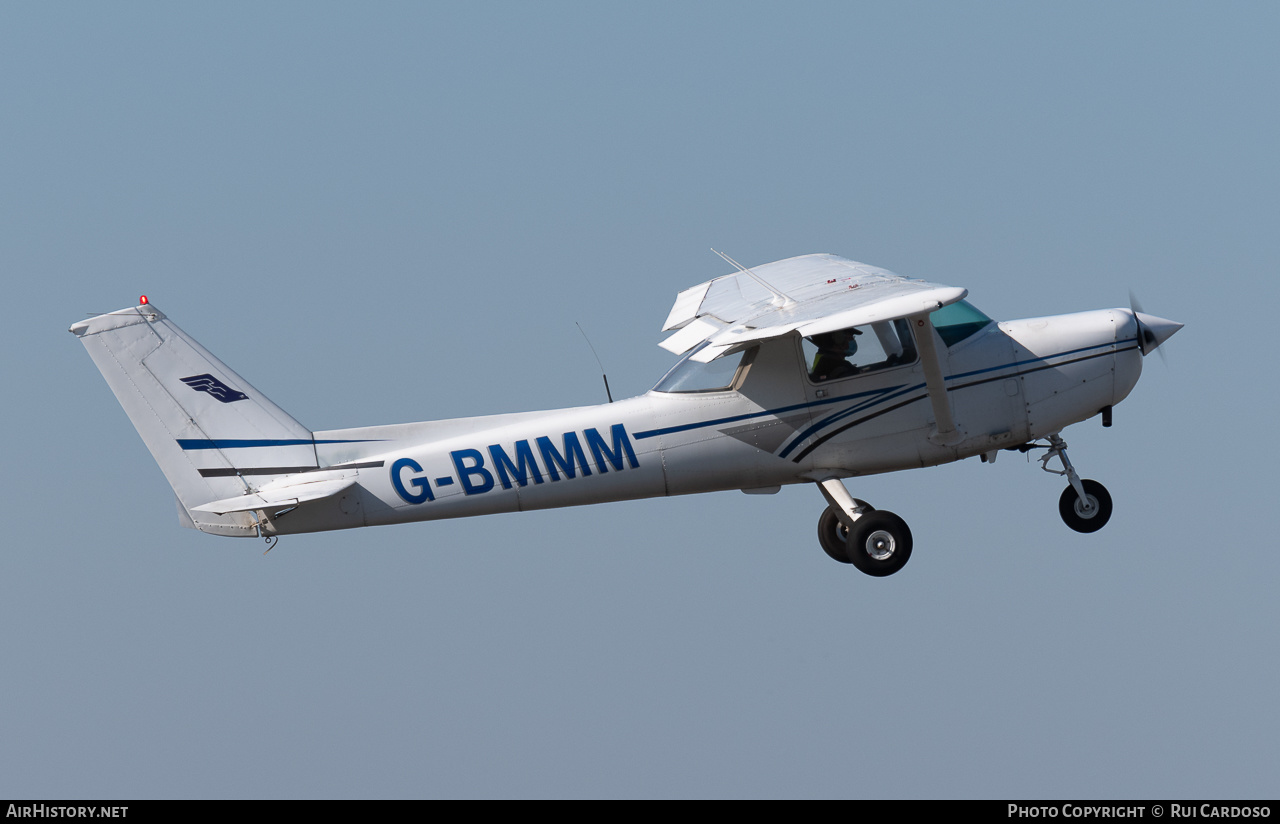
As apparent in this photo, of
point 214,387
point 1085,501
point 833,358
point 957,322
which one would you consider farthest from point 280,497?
point 1085,501

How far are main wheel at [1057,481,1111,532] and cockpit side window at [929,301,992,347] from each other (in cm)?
202

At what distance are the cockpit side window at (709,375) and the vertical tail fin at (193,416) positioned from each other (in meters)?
3.53

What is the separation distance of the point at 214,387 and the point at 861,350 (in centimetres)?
620

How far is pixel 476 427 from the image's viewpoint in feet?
52.9

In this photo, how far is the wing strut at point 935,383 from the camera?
15.9 meters

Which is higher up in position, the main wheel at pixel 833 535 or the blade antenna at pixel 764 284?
the blade antenna at pixel 764 284

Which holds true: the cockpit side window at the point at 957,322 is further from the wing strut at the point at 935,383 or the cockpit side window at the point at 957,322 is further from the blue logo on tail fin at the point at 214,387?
the blue logo on tail fin at the point at 214,387

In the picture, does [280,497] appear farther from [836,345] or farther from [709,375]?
[836,345]

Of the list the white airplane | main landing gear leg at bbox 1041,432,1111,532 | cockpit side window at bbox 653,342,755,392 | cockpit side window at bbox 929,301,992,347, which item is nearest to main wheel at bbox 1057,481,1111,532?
main landing gear leg at bbox 1041,432,1111,532

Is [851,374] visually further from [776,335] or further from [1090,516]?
[1090,516]

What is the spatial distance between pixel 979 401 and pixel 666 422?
3.05 meters

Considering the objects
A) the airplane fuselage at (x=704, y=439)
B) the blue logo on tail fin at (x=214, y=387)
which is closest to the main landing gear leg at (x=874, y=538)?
the airplane fuselage at (x=704, y=439)

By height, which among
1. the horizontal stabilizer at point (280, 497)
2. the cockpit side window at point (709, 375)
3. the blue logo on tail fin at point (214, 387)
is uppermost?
the blue logo on tail fin at point (214, 387)

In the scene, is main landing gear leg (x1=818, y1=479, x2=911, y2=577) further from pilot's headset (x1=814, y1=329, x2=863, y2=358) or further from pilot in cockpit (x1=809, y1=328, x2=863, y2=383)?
pilot's headset (x1=814, y1=329, x2=863, y2=358)
